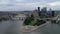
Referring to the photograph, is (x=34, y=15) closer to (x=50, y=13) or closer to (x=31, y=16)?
(x=31, y=16)

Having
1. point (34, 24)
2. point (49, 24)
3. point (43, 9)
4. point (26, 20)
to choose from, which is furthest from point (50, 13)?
point (49, 24)

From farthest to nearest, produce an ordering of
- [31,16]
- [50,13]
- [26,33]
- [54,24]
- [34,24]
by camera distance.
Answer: [54,24] < [31,16] < [34,24] < [50,13] < [26,33]

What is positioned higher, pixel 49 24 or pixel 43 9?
pixel 43 9

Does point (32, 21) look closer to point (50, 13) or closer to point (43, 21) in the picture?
point (43, 21)

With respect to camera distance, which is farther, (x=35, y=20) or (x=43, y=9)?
(x=35, y=20)

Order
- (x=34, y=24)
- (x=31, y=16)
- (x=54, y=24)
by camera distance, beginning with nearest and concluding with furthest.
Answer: (x=34, y=24) < (x=31, y=16) < (x=54, y=24)

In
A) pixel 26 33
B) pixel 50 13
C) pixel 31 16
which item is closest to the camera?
pixel 26 33

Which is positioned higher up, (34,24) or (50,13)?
(50,13)

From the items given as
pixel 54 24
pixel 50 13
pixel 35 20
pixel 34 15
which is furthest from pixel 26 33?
pixel 54 24

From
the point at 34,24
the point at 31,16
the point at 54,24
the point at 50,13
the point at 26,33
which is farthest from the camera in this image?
the point at 54,24
